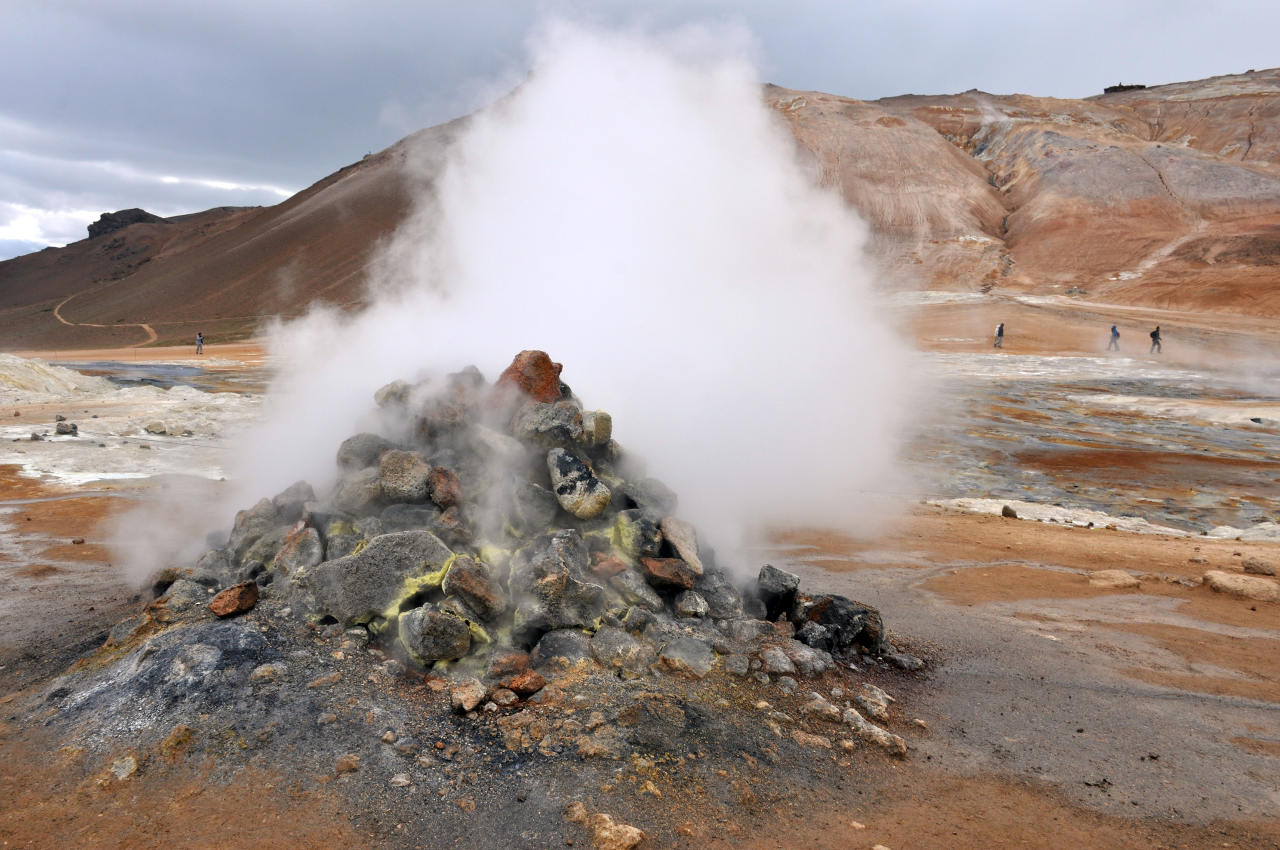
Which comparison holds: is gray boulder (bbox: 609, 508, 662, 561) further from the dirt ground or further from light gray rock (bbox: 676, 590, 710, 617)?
the dirt ground

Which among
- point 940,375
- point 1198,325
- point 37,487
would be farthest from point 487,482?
point 1198,325

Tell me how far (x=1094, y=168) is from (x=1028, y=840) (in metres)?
54.8

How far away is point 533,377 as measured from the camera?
19.2 ft

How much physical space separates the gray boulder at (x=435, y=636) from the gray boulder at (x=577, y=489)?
1.28 m

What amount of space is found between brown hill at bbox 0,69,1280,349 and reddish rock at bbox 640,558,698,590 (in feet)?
93.8

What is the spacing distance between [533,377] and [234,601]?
8.89 feet

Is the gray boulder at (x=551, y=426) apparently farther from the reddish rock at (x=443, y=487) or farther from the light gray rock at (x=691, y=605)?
the light gray rock at (x=691, y=605)

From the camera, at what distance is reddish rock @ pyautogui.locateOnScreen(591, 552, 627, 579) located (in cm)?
476

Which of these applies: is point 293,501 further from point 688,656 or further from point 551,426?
point 688,656

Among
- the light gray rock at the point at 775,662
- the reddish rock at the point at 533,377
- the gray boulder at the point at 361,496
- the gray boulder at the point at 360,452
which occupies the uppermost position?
the reddish rock at the point at 533,377

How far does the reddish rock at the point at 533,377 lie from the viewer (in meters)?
5.84

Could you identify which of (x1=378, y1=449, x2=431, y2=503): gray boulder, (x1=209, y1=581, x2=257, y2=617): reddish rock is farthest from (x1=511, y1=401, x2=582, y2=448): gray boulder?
(x1=209, y1=581, x2=257, y2=617): reddish rock

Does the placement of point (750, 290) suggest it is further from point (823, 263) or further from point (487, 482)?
point (487, 482)

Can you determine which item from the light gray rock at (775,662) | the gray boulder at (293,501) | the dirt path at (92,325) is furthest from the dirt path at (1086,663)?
the dirt path at (92,325)
